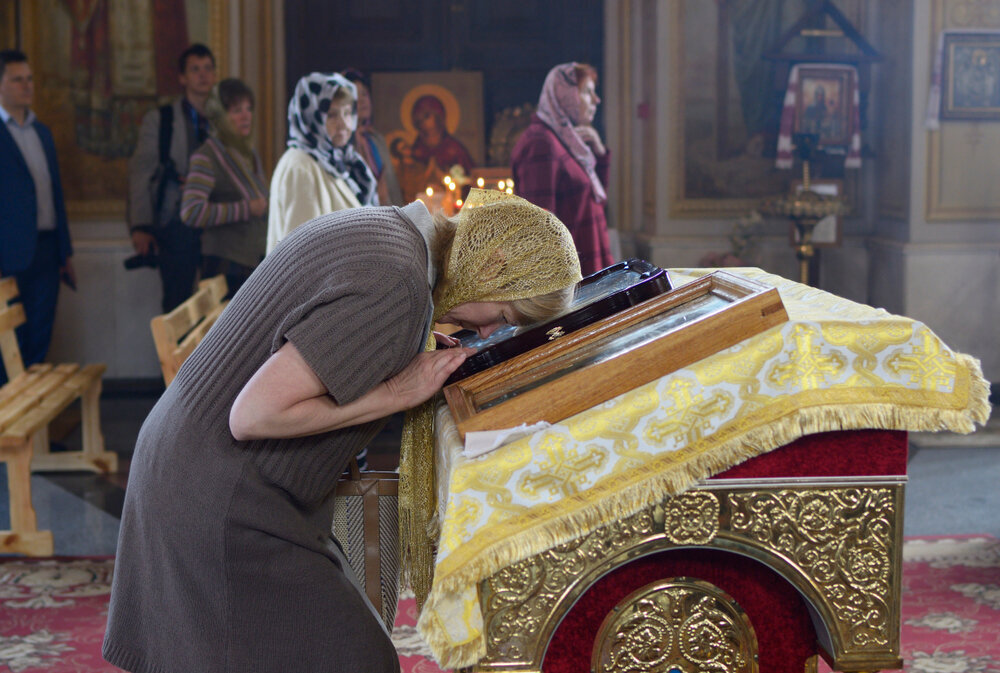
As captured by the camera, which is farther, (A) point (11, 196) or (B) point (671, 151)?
(B) point (671, 151)

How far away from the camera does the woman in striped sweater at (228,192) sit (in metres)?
6.02

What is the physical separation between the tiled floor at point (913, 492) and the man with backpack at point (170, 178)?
3.95 feet

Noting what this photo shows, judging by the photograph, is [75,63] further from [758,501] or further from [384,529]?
[758,501]

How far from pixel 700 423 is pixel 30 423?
3024 millimetres

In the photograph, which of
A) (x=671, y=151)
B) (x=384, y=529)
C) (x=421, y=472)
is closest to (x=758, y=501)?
(x=421, y=472)

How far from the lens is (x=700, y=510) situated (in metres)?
1.54

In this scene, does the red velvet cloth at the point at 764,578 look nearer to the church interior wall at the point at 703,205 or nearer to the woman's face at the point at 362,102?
the woman's face at the point at 362,102

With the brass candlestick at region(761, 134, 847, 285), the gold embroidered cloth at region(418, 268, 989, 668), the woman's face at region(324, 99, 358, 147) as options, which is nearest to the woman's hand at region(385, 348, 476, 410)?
the gold embroidered cloth at region(418, 268, 989, 668)

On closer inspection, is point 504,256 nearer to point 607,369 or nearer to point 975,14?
point 607,369

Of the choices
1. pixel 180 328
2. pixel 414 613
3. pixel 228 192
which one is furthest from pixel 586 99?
pixel 414 613

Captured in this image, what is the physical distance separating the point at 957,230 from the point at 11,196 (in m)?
5.30

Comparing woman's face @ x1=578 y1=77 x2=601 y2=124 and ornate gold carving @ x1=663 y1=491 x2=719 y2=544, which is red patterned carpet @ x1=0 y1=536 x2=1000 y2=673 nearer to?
ornate gold carving @ x1=663 y1=491 x2=719 y2=544

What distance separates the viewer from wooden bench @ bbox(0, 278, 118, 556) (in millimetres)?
3699

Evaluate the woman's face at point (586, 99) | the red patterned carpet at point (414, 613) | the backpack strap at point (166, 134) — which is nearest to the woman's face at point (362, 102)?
the backpack strap at point (166, 134)
